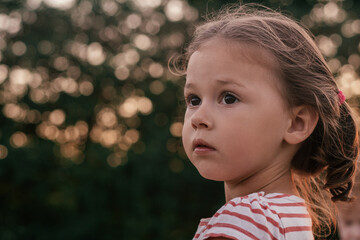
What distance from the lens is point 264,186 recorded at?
1.79m

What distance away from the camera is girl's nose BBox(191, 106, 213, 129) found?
1.67 meters

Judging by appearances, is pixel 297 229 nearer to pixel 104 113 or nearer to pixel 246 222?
pixel 246 222

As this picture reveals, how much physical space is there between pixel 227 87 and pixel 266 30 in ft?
1.04

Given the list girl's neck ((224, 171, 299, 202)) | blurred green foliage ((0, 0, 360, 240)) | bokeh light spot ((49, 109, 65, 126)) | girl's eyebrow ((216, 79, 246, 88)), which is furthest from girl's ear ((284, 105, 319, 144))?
bokeh light spot ((49, 109, 65, 126))

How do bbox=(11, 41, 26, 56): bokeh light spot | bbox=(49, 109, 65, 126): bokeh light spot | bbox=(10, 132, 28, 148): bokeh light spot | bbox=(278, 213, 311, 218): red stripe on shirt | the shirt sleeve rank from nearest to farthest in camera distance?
the shirt sleeve → bbox=(278, 213, 311, 218): red stripe on shirt → bbox=(10, 132, 28, 148): bokeh light spot → bbox=(49, 109, 65, 126): bokeh light spot → bbox=(11, 41, 26, 56): bokeh light spot

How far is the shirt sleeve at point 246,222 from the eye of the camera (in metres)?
1.44

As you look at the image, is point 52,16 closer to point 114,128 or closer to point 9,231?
point 114,128

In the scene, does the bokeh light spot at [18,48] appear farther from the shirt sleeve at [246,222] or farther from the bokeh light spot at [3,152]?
the shirt sleeve at [246,222]

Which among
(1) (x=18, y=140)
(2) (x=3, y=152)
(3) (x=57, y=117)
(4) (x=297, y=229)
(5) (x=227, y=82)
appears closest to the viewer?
(4) (x=297, y=229)

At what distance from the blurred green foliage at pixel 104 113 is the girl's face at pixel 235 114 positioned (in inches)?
186

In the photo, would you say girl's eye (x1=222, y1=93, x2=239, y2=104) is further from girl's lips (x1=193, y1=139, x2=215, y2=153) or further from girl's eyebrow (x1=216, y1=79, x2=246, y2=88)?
girl's lips (x1=193, y1=139, x2=215, y2=153)

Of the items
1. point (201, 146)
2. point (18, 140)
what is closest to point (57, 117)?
point (18, 140)

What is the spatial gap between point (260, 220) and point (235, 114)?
1.22ft

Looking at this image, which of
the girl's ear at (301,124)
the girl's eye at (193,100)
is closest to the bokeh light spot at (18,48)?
the girl's eye at (193,100)
